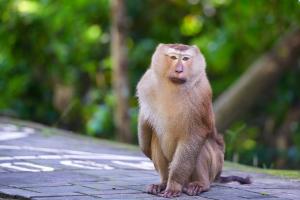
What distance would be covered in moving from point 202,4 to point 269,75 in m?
3.20

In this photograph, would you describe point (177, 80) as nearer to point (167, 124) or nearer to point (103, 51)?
point (167, 124)

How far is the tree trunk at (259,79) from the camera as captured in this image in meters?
12.2

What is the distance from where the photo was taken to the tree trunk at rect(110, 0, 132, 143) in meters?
Answer: 12.1

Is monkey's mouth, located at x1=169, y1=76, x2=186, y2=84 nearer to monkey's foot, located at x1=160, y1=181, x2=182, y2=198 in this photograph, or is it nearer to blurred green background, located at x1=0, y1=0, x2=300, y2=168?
monkey's foot, located at x1=160, y1=181, x2=182, y2=198

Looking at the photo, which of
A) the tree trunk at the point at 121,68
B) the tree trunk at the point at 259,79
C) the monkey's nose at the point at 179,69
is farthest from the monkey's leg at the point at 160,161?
the tree trunk at the point at 259,79

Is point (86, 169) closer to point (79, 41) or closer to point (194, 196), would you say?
point (194, 196)

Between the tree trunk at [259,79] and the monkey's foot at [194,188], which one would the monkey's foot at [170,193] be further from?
the tree trunk at [259,79]

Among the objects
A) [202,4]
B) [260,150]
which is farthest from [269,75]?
[202,4]

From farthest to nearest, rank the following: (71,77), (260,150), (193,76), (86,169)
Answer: (71,77)
(260,150)
(86,169)
(193,76)

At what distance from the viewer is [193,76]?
19.5 feet

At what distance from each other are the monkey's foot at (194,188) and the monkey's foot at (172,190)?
96 millimetres

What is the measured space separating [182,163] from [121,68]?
251 inches

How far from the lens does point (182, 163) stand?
5988mm

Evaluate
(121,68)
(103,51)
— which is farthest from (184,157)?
(103,51)
